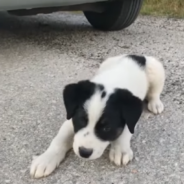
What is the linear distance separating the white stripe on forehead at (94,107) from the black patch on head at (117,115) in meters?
0.02

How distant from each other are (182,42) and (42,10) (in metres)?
1.77

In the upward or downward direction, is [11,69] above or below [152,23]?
above

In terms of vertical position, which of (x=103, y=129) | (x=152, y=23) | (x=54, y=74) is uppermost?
(x=103, y=129)

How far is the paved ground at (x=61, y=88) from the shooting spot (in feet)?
9.86

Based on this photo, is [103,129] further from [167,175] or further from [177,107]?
[177,107]

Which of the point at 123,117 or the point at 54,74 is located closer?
the point at 123,117

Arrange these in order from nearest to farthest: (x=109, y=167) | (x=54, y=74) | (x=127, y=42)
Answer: (x=109, y=167), (x=54, y=74), (x=127, y=42)

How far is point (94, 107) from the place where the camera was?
2811mm

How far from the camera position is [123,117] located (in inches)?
113

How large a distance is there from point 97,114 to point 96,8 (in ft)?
10.5

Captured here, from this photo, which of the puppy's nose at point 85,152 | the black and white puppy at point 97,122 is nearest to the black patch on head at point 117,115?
the black and white puppy at point 97,122

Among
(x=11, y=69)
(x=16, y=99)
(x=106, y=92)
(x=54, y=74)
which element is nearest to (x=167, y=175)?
(x=106, y=92)

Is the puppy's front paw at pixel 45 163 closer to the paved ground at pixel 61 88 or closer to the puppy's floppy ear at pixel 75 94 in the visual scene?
the paved ground at pixel 61 88

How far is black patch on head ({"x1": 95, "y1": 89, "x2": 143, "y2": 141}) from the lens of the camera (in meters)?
2.81
